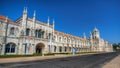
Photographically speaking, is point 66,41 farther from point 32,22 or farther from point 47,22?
point 32,22

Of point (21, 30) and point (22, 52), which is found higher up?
point (21, 30)

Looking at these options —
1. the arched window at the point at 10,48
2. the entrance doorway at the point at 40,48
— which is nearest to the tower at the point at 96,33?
the entrance doorway at the point at 40,48

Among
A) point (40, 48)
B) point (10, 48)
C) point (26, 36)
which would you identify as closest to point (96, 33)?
point (40, 48)

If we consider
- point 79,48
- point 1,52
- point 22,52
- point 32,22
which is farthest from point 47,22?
point 79,48

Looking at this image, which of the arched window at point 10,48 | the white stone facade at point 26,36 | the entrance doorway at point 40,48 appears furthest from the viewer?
the entrance doorway at point 40,48

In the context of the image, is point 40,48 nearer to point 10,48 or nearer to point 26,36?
point 26,36

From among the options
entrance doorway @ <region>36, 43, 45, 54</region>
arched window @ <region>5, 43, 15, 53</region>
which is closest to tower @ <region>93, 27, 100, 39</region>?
entrance doorway @ <region>36, 43, 45, 54</region>

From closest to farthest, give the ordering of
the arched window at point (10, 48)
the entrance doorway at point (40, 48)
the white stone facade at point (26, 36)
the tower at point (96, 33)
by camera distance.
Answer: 1. the white stone facade at point (26, 36)
2. the arched window at point (10, 48)
3. the entrance doorway at point (40, 48)
4. the tower at point (96, 33)

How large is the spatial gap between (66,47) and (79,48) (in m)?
17.8

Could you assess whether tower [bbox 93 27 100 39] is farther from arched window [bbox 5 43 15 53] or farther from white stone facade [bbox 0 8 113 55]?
arched window [bbox 5 43 15 53]

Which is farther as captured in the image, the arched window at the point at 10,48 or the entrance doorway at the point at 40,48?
the entrance doorway at the point at 40,48

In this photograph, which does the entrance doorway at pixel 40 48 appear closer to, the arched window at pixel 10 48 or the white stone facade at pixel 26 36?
the white stone facade at pixel 26 36

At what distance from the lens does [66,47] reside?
55.3 metres

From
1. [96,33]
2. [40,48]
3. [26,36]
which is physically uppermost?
[96,33]
